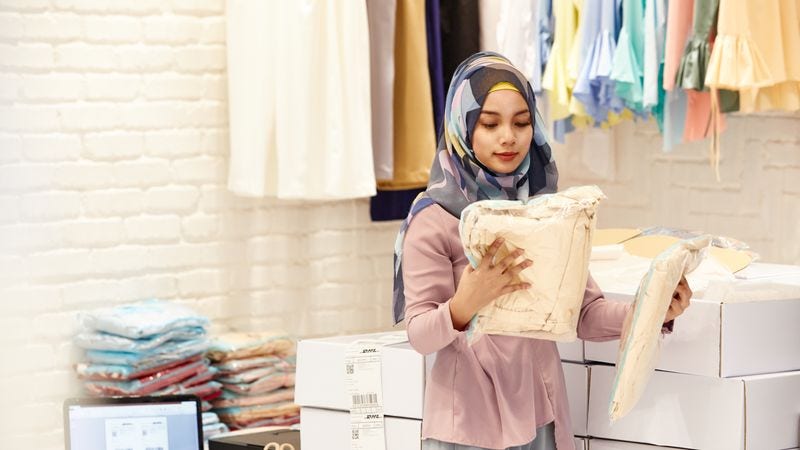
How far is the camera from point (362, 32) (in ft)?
11.4

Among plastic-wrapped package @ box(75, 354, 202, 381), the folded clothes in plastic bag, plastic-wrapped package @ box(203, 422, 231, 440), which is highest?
plastic-wrapped package @ box(75, 354, 202, 381)

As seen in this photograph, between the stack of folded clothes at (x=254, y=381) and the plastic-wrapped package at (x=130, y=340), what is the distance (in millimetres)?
125

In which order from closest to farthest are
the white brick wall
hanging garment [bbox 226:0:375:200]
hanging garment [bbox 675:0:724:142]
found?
1. hanging garment [bbox 675:0:724:142]
2. the white brick wall
3. hanging garment [bbox 226:0:375:200]

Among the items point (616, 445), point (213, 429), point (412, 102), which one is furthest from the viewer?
point (412, 102)

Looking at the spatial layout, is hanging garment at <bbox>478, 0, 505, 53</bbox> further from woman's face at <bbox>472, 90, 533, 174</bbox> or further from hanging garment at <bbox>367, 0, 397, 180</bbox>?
woman's face at <bbox>472, 90, 533, 174</bbox>

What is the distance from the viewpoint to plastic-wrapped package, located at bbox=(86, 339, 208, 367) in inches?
127

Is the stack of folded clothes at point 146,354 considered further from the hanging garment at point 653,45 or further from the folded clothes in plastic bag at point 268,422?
the hanging garment at point 653,45

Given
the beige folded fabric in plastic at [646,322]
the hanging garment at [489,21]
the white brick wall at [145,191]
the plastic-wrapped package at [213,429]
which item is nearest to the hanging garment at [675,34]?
the white brick wall at [145,191]

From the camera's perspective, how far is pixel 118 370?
3.23 meters

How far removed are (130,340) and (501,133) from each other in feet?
5.27

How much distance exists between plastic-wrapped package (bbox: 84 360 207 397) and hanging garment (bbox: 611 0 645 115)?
4.47 feet

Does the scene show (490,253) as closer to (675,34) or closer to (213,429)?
(675,34)

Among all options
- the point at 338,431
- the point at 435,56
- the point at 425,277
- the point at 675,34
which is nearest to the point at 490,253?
the point at 425,277

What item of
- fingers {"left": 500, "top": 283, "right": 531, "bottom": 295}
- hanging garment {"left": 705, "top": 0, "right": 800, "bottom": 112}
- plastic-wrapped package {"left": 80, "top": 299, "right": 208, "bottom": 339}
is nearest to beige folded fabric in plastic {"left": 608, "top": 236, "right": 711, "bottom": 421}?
fingers {"left": 500, "top": 283, "right": 531, "bottom": 295}
